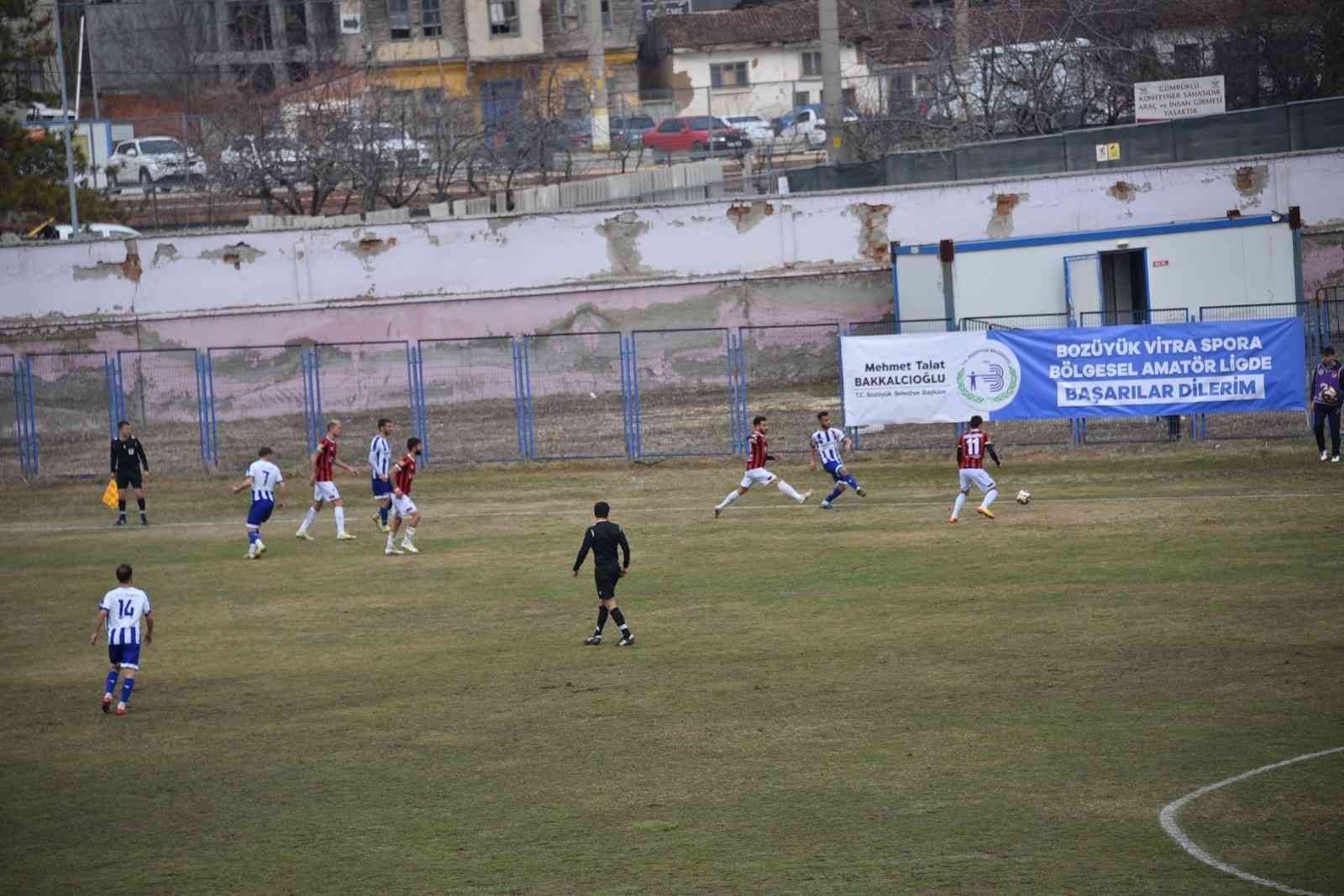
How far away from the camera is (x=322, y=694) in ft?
54.7

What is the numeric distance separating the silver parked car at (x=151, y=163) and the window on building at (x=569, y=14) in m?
22.2

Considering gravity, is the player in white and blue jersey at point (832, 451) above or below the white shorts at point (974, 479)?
above

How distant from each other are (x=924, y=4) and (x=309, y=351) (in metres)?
48.6

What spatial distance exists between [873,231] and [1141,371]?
1236 centimetres

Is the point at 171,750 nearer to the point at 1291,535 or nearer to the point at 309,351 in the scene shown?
the point at 1291,535

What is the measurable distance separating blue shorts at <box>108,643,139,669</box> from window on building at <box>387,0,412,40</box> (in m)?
65.0

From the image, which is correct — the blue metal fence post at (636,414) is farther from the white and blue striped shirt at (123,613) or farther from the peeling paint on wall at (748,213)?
the white and blue striped shirt at (123,613)

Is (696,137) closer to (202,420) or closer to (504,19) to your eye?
(504,19)

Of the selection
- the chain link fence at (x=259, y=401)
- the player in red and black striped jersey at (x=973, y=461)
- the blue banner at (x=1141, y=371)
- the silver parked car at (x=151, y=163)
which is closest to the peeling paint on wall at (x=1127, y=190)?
the blue banner at (x=1141, y=371)

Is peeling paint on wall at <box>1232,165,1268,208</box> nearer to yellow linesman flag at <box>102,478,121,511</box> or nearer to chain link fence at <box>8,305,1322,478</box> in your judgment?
chain link fence at <box>8,305,1322,478</box>

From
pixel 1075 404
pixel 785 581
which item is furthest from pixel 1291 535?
pixel 1075 404

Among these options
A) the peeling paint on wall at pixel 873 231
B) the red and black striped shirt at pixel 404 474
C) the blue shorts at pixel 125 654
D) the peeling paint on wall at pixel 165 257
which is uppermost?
the peeling paint on wall at pixel 165 257

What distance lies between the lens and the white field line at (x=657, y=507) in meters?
26.7

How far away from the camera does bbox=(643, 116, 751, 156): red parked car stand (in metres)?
59.5
